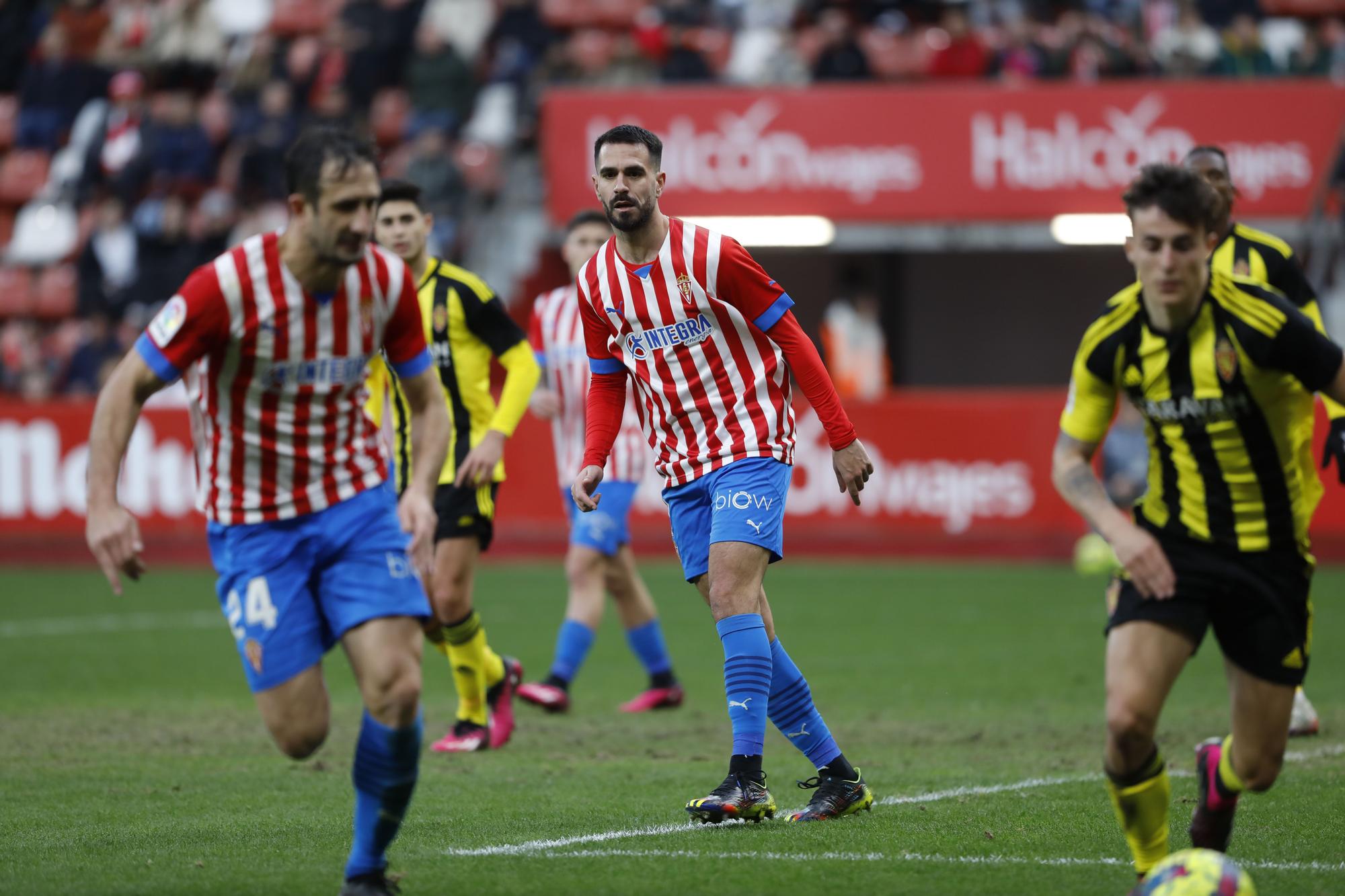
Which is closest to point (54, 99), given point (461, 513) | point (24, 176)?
point (24, 176)

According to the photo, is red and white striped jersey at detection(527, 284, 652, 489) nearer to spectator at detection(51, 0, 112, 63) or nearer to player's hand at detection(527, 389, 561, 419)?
player's hand at detection(527, 389, 561, 419)

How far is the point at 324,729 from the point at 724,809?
156 centimetres

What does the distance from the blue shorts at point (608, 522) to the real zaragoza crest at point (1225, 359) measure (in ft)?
17.2

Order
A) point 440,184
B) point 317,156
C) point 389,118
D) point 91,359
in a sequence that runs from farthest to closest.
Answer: point 389,118, point 440,184, point 91,359, point 317,156

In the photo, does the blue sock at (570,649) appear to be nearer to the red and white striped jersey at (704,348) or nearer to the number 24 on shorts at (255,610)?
the red and white striped jersey at (704,348)

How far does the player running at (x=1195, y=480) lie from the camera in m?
5.00

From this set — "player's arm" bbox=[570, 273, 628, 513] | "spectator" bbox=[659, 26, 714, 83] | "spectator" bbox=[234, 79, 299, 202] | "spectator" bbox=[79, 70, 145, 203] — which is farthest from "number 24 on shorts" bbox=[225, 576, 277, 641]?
"spectator" bbox=[79, 70, 145, 203]

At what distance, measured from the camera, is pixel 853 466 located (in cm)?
652

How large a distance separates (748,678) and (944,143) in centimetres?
1469

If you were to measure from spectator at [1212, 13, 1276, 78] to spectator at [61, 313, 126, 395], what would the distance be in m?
12.9

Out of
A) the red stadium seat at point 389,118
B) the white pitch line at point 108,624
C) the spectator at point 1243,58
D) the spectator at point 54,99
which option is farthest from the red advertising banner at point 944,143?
the white pitch line at point 108,624

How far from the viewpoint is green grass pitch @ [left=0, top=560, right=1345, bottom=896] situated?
5688 mm

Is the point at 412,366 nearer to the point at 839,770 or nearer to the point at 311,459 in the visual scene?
the point at 311,459

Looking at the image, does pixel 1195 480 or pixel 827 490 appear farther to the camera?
pixel 827 490
